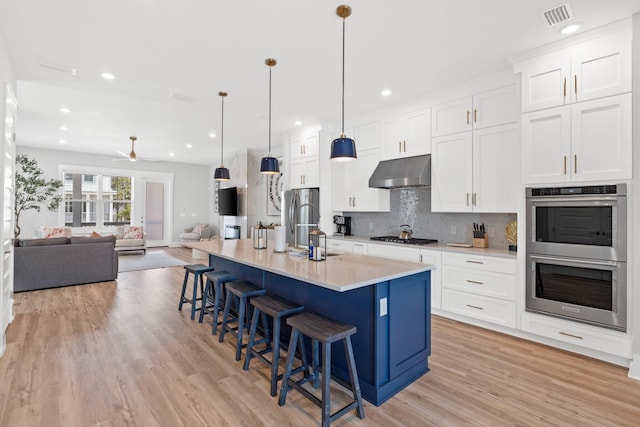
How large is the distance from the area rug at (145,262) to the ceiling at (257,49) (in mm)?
3257

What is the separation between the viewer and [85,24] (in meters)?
2.69

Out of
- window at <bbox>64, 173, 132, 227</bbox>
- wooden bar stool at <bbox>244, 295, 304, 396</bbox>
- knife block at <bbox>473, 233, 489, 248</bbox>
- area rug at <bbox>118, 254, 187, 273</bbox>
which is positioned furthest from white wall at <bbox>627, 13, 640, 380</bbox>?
window at <bbox>64, 173, 132, 227</bbox>

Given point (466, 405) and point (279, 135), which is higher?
point (279, 135)

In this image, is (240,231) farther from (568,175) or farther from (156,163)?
(568,175)

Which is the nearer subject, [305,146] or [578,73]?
[578,73]

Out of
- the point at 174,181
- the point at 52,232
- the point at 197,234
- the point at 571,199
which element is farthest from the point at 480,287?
the point at 174,181

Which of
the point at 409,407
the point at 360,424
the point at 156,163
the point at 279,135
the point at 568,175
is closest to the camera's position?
the point at 360,424

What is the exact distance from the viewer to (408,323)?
234 centimetres

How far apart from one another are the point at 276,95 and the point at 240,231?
16.8ft

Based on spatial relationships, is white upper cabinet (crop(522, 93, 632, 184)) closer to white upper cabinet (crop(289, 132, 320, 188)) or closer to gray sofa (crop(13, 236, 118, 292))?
white upper cabinet (crop(289, 132, 320, 188))

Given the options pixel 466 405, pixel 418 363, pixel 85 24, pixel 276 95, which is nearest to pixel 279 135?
pixel 276 95

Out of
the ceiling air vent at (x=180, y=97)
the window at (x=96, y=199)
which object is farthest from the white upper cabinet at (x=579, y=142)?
the window at (x=96, y=199)

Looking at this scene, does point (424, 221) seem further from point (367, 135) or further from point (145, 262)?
point (145, 262)

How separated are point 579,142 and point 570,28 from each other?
0.96 metres
